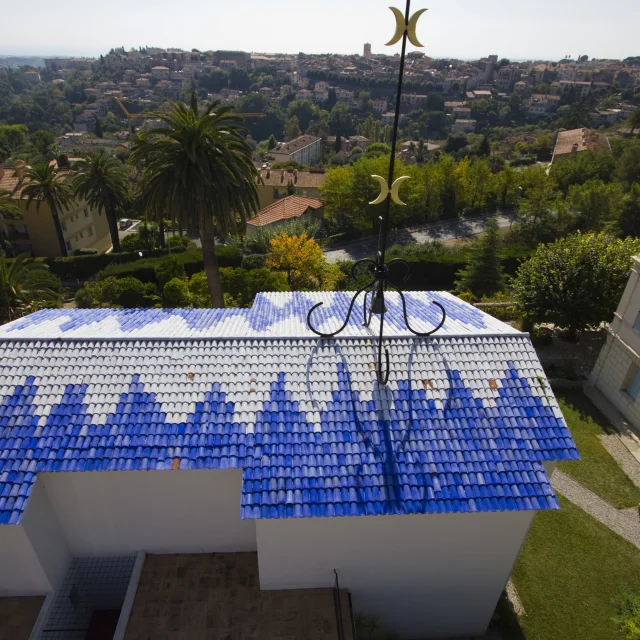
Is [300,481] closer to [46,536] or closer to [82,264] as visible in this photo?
[46,536]

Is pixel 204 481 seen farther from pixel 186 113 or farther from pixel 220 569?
pixel 186 113

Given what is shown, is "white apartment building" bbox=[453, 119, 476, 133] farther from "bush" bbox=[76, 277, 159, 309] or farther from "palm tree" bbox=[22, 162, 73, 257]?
→ "bush" bbox=[76, 277, 159, 309]

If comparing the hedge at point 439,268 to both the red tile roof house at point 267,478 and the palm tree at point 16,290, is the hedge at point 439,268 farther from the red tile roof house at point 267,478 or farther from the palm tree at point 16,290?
the red tile roof house at point 267,478

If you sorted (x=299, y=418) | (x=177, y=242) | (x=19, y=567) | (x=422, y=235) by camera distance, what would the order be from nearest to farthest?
(x=19, y=567), (x=299, y=418), (x=177, y=242), (x=422, y=235)

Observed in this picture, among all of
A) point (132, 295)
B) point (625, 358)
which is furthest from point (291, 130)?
point (625, 358)

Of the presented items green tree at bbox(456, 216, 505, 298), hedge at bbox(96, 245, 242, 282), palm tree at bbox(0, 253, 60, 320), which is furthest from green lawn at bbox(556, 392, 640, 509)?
hedge at bbox(96, 245, 242, 282)

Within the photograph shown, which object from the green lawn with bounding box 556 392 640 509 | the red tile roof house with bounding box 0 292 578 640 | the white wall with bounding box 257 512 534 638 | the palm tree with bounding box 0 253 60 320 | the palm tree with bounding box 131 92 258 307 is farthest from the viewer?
the palm tree with bounding box 0 253 60 320
